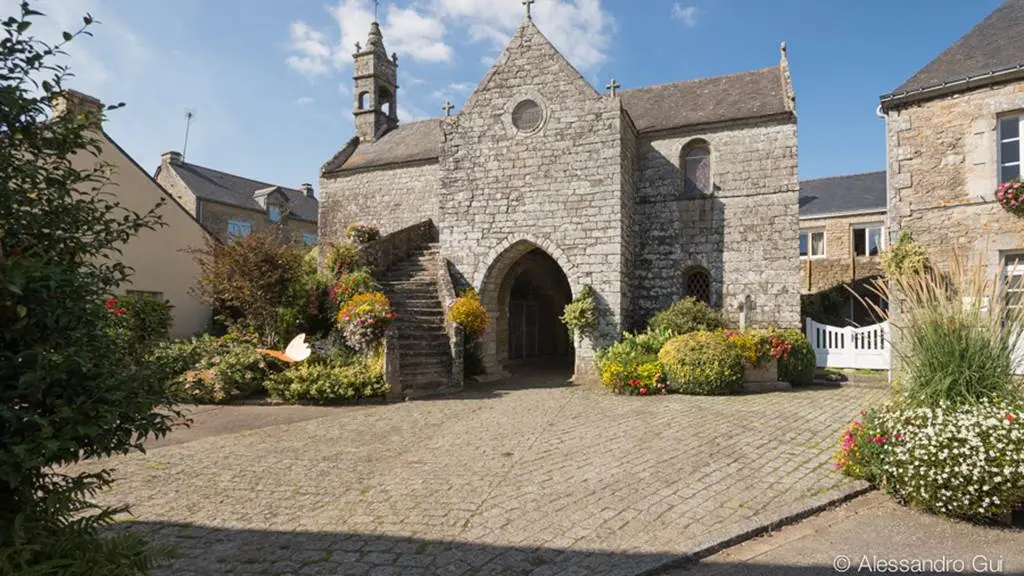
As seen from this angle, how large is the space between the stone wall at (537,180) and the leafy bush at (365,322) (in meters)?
3.26

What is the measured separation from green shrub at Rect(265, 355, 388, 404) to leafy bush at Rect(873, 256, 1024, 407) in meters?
7.85

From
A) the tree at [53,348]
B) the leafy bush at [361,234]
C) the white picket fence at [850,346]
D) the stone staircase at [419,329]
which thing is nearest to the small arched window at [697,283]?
the white picket fence at [850,346]

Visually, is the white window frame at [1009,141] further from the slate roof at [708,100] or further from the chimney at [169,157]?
the chimney at [169,157]

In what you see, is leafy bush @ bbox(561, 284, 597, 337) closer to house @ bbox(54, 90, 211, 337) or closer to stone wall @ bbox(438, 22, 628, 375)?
stone wall @ bbox(438, 22, 628, 375)

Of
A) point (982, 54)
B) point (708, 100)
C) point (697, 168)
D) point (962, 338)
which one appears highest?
point (708, 100)

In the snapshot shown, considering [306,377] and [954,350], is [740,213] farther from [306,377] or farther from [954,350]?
[306,377]

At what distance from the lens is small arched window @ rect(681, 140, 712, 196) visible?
556 inches

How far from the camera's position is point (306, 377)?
9.95m

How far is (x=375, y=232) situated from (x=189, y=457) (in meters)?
10.6

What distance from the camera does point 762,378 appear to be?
36.2ft

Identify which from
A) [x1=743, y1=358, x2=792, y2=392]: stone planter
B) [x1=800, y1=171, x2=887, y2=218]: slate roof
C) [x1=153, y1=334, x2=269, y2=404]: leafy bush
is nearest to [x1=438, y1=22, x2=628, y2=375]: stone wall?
[x1=743, y1=358, x2=792, y2=392]: stone planter

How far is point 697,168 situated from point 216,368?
11.7m

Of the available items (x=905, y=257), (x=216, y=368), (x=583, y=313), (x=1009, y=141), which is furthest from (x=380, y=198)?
(x=1009, y=141)

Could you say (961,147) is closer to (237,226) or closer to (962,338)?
(962,338)
